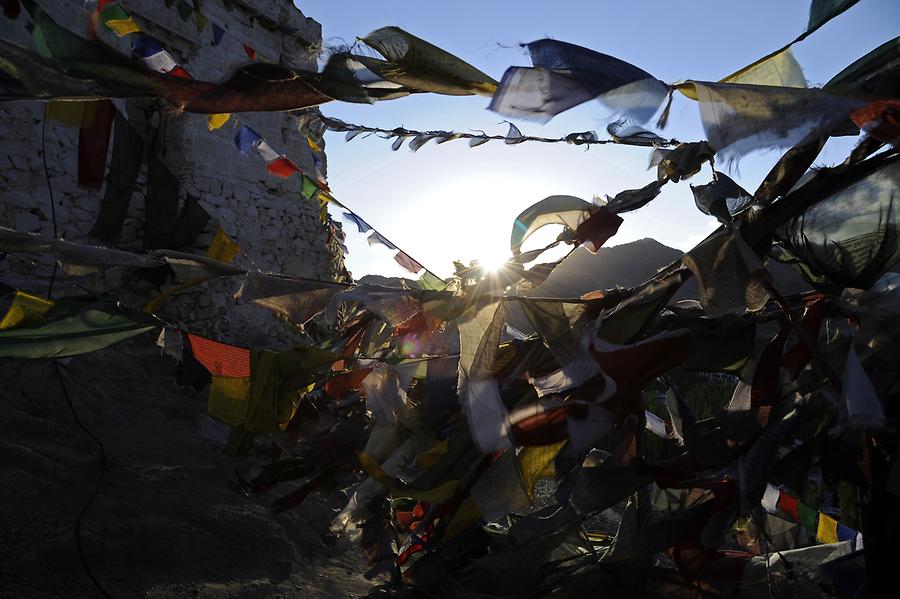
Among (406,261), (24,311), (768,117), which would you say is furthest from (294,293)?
(406,261)

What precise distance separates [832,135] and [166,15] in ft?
19.4

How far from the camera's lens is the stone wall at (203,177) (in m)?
4.59

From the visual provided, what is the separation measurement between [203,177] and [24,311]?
4.13 m

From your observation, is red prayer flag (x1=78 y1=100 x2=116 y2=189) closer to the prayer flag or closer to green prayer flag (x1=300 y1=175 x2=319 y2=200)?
the prayer flag

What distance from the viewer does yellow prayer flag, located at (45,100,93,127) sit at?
3049 mm

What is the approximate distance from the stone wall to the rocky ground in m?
0.86

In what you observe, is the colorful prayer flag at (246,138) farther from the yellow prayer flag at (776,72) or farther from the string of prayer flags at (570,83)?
the yellow prayer flag at (776,72)

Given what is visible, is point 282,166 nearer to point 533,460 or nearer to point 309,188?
point 309,188

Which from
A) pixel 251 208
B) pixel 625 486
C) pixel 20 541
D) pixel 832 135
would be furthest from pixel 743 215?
pixel 251 208

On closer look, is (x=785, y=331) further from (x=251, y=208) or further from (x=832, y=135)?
(x=251, y=208)

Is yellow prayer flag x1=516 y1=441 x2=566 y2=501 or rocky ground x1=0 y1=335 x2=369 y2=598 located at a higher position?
rocky ground x1=0 y1=335 x2=369 y2=598

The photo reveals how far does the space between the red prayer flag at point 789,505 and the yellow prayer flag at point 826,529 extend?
0.31 feet

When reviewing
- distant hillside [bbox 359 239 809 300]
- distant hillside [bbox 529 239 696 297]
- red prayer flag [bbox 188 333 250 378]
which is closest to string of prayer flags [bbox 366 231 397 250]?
red prayer flag [bbox 188 333 250 378]

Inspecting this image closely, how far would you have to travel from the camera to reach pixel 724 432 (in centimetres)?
170
